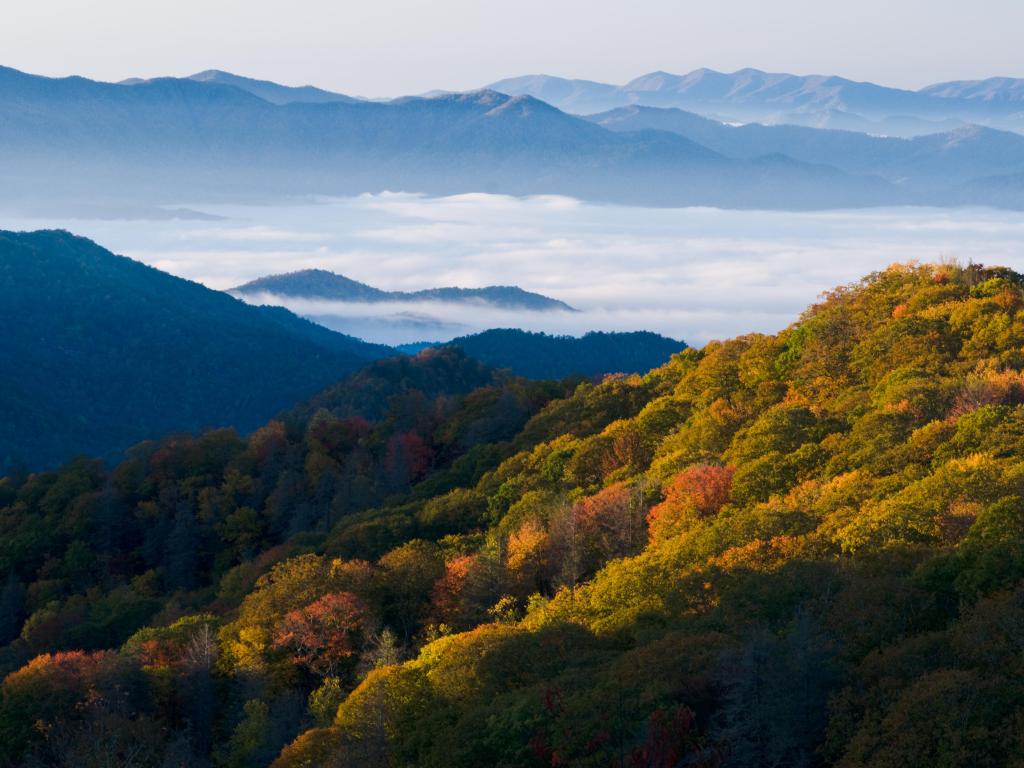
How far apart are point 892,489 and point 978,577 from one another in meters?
11.8

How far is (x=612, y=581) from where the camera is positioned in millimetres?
40375

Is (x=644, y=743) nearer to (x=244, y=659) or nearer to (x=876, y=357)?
(x=244, y=659)

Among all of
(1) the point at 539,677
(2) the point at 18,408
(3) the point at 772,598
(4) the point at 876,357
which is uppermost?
(4) the point at 876,357

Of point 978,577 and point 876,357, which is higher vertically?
point 876,357

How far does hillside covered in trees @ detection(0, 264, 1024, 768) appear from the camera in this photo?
27797mm

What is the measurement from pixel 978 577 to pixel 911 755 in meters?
9.23

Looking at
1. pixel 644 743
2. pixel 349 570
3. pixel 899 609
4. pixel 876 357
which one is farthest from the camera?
pixel 876 357

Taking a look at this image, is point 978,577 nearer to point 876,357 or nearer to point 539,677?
point 539,677

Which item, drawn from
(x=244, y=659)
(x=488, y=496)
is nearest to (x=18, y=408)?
(x=488, y=496)

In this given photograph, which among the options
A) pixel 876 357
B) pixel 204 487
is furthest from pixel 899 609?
pixel 204 487

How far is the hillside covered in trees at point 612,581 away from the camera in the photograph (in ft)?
91.2

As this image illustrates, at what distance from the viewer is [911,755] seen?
2411 centimetres

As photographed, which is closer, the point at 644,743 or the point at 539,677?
the point at 644,743

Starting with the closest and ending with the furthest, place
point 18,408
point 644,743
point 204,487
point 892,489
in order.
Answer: point 644,743
point 892,489
point 204,487
point 18,408
